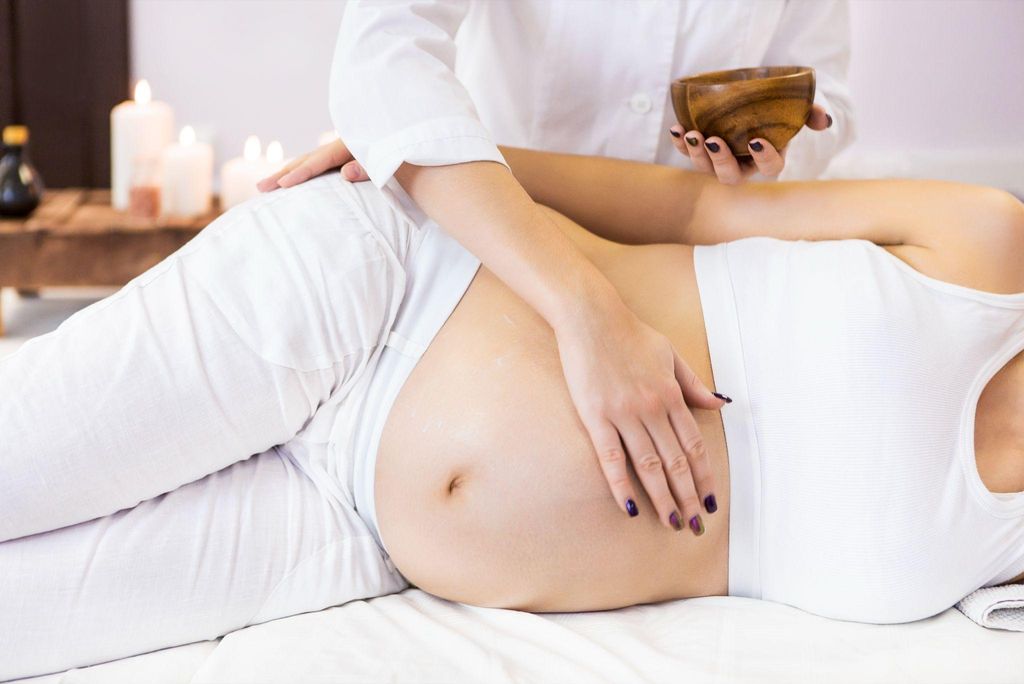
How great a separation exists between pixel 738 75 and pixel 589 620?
0.67 metres

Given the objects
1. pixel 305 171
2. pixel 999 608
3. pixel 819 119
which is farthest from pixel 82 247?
pixel 999 608

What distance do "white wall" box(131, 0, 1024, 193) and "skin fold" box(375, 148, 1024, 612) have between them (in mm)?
1772

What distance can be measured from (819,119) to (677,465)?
19.9 inches

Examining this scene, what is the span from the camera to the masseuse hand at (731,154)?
120 centimetres

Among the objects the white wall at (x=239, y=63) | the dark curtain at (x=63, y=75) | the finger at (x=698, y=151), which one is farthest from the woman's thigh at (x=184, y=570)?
the dark curtain at (x=63, y=75)

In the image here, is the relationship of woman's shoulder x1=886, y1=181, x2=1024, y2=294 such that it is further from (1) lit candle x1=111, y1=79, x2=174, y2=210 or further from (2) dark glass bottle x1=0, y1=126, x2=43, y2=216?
Result: (2) dark glass bottle x1=0, y1=126, x2=43, y2=216

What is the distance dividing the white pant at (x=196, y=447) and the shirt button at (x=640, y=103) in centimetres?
47

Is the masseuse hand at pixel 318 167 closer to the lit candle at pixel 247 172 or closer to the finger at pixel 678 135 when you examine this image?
the finger at pixel 678 135

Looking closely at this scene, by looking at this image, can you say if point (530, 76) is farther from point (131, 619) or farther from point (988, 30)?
point (988, 30)

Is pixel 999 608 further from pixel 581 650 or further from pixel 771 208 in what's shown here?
pixel 771 208

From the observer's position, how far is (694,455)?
1029mm

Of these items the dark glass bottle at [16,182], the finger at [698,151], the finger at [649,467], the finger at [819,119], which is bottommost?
the dark glass bottle at [16,182]

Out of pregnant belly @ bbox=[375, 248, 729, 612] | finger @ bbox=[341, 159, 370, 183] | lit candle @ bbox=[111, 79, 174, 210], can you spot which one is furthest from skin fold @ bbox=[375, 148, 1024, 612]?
lit candle @ bbox=[111, 79, 174, 210]

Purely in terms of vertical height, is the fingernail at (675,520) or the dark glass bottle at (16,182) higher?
the fingernail at (675,520)
